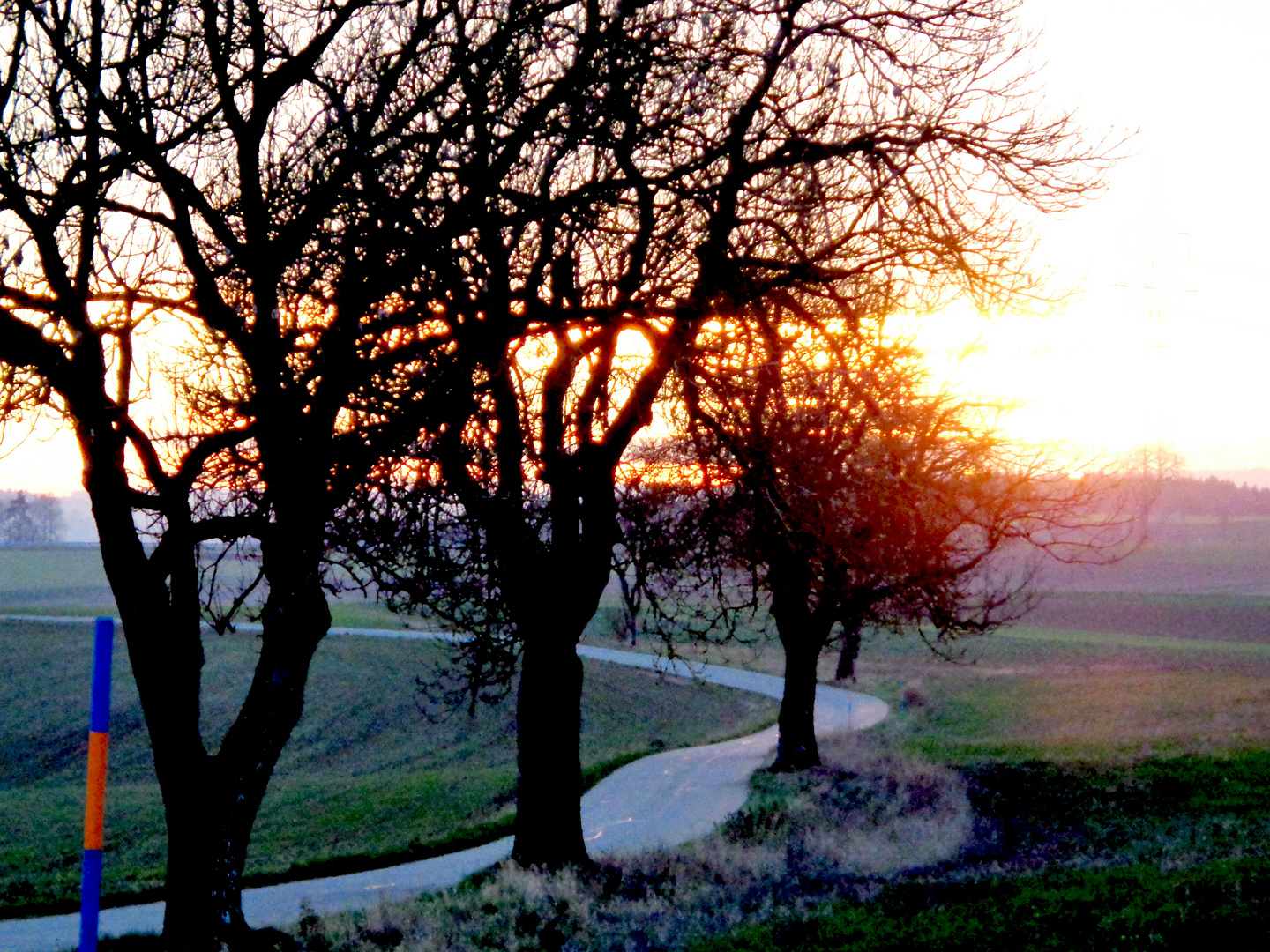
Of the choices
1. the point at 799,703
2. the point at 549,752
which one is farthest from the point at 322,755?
the point at 549,752

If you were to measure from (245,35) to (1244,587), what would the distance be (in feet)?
325

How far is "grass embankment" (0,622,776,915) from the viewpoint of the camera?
18.7 metres

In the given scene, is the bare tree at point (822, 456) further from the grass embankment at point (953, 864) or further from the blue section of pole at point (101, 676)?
the blue section of pole at point (101, 676)

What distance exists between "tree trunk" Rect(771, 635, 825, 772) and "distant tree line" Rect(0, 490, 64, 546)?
170m

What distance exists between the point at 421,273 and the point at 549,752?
5646 mm

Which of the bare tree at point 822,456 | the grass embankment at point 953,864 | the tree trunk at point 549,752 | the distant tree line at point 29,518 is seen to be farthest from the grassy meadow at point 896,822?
the distant tree line at point 29,518

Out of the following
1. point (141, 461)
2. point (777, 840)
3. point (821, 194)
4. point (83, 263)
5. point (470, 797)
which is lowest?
point (470, 797)

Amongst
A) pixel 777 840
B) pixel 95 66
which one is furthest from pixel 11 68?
pixel 777 840

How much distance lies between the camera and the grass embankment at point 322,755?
1866cm

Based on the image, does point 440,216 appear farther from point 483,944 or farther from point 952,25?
point 483,944

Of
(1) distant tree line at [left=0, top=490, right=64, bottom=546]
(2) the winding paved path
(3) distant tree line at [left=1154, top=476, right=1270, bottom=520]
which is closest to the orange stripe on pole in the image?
(2) the winding paved path

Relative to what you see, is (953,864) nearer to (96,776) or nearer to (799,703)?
(96,776)

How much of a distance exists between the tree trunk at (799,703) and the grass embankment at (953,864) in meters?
0.69

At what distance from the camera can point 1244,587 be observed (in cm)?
9175
